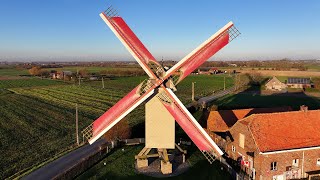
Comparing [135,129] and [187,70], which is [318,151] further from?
[135,129]

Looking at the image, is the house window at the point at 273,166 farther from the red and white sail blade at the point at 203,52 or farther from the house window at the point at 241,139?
the red and white sail blade at the point at 203,52

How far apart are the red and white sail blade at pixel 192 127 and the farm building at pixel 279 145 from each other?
3880 millimetres

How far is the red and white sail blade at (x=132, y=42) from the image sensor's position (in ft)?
58.1

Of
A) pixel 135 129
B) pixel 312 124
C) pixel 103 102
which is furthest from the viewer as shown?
pixel 103 102

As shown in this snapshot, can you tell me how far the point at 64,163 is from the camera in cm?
2366

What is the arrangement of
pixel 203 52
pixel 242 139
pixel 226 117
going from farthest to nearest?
pixel 226 117 → pixel 242 139 → pixel 203 52

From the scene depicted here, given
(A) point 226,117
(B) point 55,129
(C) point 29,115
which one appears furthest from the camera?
(C) point 29,115

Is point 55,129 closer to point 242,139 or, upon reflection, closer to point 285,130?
point 242,139

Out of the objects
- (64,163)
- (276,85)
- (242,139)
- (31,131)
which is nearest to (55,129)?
(31,131)

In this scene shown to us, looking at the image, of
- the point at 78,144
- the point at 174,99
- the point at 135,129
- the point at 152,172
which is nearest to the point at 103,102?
the point at 135,129

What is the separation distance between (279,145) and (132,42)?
1172 centimetres

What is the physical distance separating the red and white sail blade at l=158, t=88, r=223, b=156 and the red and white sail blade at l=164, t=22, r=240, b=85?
150 centimetres

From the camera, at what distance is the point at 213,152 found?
17.9 meters

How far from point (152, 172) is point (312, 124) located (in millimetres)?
12279
